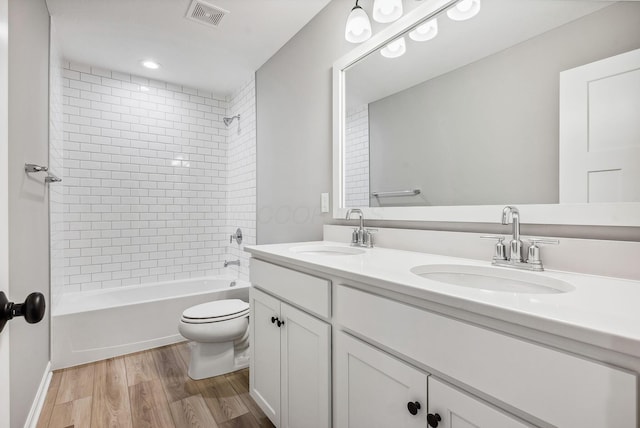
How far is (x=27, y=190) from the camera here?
157 centimetres

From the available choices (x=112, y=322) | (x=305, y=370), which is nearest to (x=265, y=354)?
(x=305, y=370)

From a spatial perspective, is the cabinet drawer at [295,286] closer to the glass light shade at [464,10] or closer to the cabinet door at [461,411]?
the cabinet door at [461,411]

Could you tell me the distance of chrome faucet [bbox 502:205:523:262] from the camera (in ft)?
3.32

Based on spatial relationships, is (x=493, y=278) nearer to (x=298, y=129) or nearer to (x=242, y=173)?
(x=298, y=129)

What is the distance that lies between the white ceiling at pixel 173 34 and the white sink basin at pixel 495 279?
186cm

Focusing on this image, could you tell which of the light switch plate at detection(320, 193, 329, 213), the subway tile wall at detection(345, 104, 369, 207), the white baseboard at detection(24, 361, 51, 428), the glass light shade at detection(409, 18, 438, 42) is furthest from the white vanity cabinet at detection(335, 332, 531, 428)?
the white baseboard at detection(24, 361, 51, 428)

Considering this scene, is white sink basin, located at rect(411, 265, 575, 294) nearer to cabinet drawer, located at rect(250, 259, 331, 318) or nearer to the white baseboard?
cabinet drawer, located at rect(250, 259, 331, 318)

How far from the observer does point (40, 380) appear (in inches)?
71.2

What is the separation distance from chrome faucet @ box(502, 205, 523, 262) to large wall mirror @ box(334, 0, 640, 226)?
2.6 inches

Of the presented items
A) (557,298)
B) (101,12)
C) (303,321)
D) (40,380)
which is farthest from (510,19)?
(40,380)

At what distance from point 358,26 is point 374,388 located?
1.64 meters

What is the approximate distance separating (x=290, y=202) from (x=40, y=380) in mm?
1864

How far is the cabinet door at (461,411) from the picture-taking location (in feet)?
2.00

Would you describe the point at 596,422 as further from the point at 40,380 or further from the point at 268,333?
the point at 40,380
